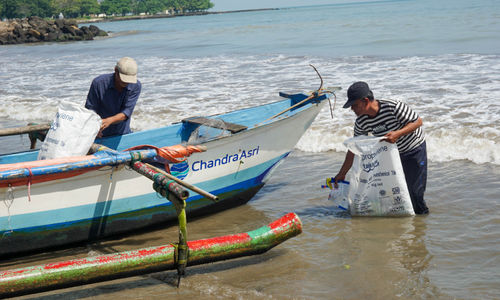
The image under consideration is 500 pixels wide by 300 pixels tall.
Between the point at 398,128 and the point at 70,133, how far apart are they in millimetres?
2920

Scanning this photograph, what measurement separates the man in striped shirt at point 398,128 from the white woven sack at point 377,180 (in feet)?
0.36

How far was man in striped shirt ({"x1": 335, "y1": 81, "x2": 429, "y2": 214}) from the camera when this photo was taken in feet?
14.0

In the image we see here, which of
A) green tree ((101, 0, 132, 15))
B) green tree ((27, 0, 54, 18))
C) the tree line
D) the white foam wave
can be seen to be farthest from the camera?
green tree ((101, 0, 132, 15))

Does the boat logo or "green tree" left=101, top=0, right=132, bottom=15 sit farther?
"green tree" left=101, top=0, right=132, bottom=15

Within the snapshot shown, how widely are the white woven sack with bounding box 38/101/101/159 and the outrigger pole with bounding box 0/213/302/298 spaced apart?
1.34 meters

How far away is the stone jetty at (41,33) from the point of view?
4353 centimetres

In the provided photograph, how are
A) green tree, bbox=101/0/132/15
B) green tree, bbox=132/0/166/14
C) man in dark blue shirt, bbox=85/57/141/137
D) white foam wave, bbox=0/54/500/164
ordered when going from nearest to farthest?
man in dark blue shirt, bbox=85/57/141/137 < white foam wave, bbox=0/54/500/164 < green tree, bbox=101/0/132/15 < green tree, bbox=132/0/166/14

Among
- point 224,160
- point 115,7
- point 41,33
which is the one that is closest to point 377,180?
point 224,160

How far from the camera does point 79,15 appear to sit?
121438 mm

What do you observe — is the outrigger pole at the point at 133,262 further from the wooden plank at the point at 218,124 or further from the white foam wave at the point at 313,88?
the white foam wave at the point at 313,88

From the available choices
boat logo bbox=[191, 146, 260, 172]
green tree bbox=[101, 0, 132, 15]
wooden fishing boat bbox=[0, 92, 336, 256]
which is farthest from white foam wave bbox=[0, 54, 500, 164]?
green tree bbox=[101, 0, 132, 15]

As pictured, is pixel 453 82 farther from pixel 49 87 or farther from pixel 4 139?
pixel 49 87

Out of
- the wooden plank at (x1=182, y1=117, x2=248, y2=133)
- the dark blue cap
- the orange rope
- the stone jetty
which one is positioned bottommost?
the stone jetty

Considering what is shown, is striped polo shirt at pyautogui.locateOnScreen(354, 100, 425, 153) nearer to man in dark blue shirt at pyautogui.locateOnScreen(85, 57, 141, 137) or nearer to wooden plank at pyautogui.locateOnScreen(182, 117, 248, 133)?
wooden plank at pyautogui.locateOnScreen(182, 117, 248, 133)
